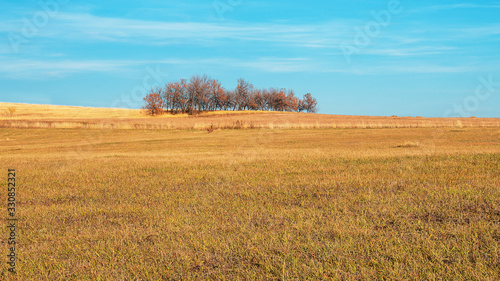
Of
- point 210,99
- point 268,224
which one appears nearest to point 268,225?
point 268,224

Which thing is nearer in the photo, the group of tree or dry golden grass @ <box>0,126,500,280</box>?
dry golden grass @ <box>0,126,500,280</box>

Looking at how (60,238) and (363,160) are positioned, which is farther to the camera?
(363,160)

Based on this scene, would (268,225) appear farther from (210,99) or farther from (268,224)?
(210,99)

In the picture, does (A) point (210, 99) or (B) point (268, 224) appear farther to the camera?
(A) point (210, 99)

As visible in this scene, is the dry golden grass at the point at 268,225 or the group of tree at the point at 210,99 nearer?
the dry golden grass at the point at 268,225

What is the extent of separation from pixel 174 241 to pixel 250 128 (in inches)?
1638

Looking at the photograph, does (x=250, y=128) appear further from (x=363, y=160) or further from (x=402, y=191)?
(x=402, y=191)

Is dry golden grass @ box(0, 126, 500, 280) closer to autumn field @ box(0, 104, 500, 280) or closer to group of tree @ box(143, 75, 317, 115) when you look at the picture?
autumn field @ box(0, 104, 500, 280)

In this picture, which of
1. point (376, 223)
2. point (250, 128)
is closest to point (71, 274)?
point (376, 223)

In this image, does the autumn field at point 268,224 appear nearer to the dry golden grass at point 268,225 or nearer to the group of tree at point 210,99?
the dry golden grass at point 268,225

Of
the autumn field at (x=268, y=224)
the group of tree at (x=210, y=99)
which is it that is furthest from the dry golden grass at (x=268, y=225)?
the group of tree at (x=210, y=99)

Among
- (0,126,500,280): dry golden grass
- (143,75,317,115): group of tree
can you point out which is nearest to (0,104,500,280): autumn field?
(0,126,500,280): dry golden grass

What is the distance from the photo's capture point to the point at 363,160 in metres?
13.9

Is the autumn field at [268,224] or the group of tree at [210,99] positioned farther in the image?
the group of tree at [210,99]
